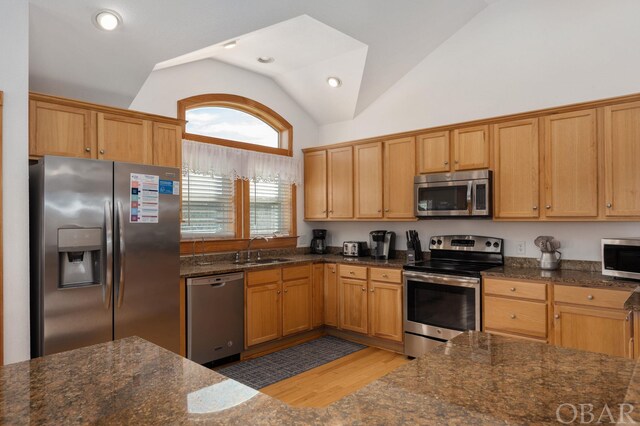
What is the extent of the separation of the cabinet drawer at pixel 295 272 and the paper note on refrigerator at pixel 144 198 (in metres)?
1.64

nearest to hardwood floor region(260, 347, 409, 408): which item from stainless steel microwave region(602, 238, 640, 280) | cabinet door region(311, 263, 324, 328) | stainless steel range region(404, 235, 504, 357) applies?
stainless steel range region(404, 235, 504, 357)

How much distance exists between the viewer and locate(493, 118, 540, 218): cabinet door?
347 cm

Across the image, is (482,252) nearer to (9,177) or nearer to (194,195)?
(194,195)

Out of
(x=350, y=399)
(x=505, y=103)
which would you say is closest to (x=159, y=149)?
(x=350, y=399)

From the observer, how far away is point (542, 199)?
11.3 ft

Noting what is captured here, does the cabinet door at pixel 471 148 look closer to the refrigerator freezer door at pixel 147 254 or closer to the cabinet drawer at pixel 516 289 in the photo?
the cabinet drawer at pixel 516 289

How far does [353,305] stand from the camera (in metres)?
4.43

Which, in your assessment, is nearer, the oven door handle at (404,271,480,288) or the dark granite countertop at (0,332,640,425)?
the dark granite countertop at (0,332,640,425)

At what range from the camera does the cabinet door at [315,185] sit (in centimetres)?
514

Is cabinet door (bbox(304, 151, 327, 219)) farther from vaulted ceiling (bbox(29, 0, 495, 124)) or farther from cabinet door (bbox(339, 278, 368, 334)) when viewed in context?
cabinet door (bbox(339, 278, 368, 334))

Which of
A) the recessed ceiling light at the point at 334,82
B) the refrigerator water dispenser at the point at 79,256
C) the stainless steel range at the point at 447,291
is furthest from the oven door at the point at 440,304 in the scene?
the refrigerator water dispenser at the point at 79,256

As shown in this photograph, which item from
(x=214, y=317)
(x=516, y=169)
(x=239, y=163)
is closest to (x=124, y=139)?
(x=239, y=163)

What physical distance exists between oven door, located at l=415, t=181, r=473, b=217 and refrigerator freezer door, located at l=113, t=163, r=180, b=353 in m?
2.39

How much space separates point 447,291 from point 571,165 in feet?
4.89
